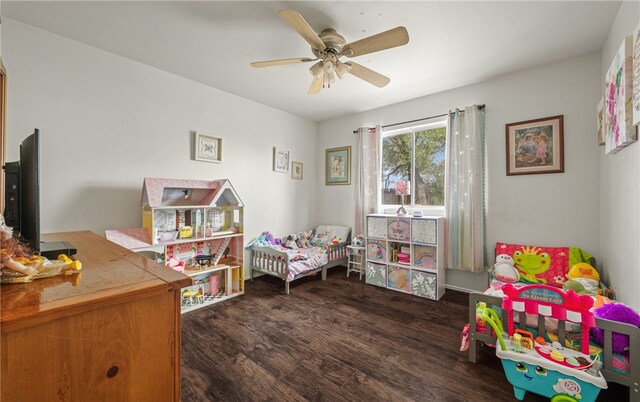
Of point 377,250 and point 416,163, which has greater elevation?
point 416,163

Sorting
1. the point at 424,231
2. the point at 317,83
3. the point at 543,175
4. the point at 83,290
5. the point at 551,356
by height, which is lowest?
the point at 551,356

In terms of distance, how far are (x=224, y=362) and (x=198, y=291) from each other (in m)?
1.24

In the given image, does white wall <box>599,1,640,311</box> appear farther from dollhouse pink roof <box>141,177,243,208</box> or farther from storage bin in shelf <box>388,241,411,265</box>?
dollhouse pink roof <box>141,177,243,208</box>

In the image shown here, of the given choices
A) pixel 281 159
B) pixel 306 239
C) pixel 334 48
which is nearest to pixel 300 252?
pixel 306 239

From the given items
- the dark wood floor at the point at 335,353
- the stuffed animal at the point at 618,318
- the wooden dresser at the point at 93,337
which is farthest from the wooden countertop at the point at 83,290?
the stuffed animal at the point at 618,318

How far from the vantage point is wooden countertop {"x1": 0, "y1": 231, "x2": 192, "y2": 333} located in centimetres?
59

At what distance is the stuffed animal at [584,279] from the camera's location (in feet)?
6.74

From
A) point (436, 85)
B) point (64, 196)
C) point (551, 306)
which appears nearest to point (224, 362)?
point (64, 196)

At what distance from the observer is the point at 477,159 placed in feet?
9.99

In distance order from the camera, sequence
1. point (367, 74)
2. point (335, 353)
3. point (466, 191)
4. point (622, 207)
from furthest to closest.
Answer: point (466, 191), point (367, 74), point (335, 353), point (622, 207)

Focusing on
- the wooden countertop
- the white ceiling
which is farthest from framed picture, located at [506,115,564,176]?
the wooden countertop

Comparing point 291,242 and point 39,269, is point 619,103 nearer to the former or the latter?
point 39,269

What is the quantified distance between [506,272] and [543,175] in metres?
1.14

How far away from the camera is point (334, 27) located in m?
2.11
